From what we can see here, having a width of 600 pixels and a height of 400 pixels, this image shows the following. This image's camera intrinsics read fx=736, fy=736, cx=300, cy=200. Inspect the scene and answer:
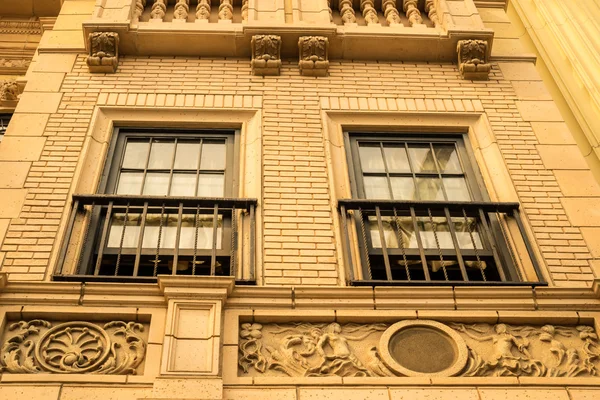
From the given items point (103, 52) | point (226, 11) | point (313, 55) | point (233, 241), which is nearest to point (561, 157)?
point (313, 55)

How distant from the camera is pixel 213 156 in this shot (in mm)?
8508

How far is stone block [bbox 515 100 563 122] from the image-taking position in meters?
8.87

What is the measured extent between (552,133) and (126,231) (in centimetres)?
498

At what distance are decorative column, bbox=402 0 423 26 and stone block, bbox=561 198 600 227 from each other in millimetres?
3908

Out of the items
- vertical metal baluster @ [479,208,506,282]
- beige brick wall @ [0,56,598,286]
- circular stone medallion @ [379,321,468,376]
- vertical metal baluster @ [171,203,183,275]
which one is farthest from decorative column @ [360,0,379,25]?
circular stone medallion @ [379,321,468,376]

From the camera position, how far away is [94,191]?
24.9 feet

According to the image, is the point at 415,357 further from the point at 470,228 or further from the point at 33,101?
the point at 33,101

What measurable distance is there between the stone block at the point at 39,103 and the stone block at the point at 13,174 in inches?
39.6

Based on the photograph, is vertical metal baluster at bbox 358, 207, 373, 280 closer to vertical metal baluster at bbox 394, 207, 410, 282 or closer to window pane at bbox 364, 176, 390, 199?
vertical metal baluster at bbox 394, 207, 410, 282

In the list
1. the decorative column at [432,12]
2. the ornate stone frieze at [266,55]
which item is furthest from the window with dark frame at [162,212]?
the decorative column at [432,12]

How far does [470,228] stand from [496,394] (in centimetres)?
229

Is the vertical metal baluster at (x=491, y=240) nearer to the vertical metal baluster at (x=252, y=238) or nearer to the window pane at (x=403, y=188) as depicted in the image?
the window pane at (x=403, y=188)

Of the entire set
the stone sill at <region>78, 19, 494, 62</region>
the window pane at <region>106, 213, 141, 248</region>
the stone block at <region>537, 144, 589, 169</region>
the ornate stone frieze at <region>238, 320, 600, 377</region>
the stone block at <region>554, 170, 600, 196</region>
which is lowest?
the ornate stone frieze at <region>238, 320, 600, 377</region>

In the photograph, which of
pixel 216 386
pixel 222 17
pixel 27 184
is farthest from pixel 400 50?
pixel 216 386
